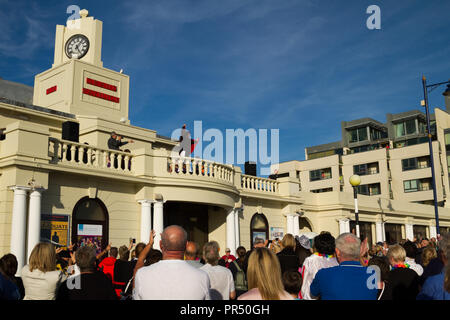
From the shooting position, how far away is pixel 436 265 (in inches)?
232

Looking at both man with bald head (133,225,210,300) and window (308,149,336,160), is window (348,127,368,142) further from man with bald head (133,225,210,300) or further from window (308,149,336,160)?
man with bald head (133,225,210,300)

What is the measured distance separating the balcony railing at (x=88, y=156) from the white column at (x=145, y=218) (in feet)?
4.15

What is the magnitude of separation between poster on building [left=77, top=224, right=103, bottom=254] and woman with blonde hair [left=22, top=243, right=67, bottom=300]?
9364mm

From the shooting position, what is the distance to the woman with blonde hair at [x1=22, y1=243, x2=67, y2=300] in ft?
17.1

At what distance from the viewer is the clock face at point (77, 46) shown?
80.4ft

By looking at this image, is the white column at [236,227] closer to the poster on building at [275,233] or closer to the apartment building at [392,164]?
the poster on building at [275,233]

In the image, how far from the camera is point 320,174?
222ft

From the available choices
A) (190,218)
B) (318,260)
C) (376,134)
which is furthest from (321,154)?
(318,260)

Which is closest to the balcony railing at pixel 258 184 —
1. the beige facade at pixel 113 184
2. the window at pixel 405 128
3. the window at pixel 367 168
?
the beige facade at pixel 113 184

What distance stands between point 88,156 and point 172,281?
11922 millimetres

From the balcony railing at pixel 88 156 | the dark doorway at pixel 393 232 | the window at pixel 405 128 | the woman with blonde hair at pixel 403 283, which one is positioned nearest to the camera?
the woman with blonde hair at pixel 403 283

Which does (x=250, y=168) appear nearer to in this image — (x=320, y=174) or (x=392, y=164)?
(x=392, y=164)
